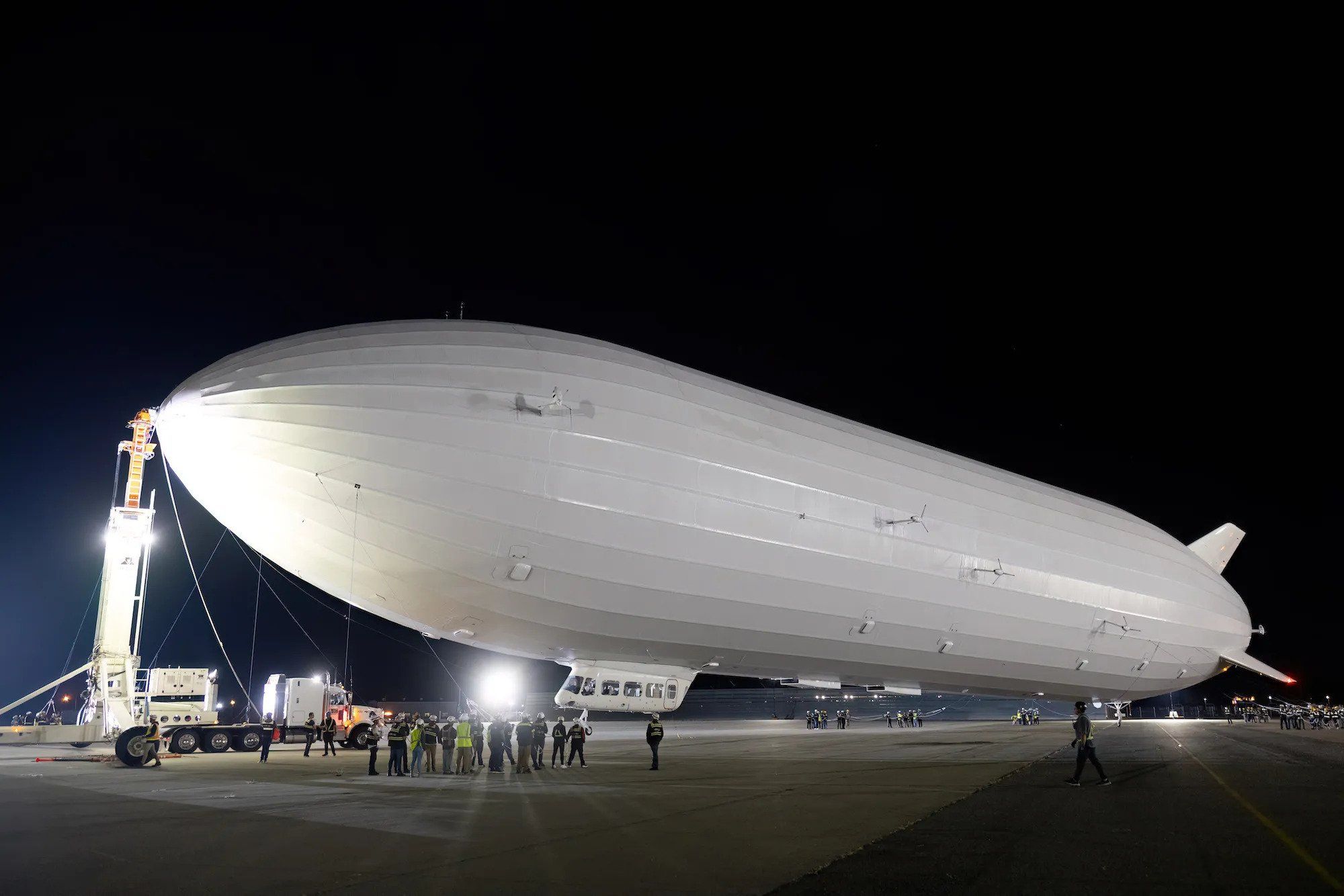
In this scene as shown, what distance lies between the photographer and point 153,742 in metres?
22.3

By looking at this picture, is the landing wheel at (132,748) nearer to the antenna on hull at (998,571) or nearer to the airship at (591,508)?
the airship at (591,508)

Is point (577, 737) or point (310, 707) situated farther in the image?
point (310, 707)

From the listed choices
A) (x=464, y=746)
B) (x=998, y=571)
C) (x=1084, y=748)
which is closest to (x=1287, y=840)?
(x=1084, y=748)

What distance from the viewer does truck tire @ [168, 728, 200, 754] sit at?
2770 cm

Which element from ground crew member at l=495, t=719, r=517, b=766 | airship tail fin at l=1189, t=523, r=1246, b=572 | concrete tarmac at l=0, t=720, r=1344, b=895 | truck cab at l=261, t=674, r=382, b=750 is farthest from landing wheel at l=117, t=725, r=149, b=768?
airship tail fin at l=1189, t=523, r=1246, b=572

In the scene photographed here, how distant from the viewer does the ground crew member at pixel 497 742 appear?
2083cm

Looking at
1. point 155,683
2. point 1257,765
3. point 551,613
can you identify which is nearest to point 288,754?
point 155,683

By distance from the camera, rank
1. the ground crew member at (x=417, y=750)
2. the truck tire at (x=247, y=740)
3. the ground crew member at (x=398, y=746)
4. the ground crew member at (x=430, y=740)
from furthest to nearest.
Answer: the truck tire at (x=247, y=740) → the ground crew member at (x=430, y=740) → the ground crew member at (x=417, y=750) → the ground crew member at (x=398, y=746)

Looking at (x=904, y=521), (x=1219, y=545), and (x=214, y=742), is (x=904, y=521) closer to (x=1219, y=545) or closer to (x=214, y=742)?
(x=214, y=742)

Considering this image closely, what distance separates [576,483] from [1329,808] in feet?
42.7

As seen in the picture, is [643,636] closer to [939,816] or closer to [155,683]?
[939,816]

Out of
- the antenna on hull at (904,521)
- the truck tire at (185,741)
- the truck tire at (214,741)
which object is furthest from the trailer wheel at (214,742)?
the antenna on hull at (904,521)

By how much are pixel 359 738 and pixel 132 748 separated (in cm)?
1046

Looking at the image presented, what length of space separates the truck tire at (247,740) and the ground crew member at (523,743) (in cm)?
1473
